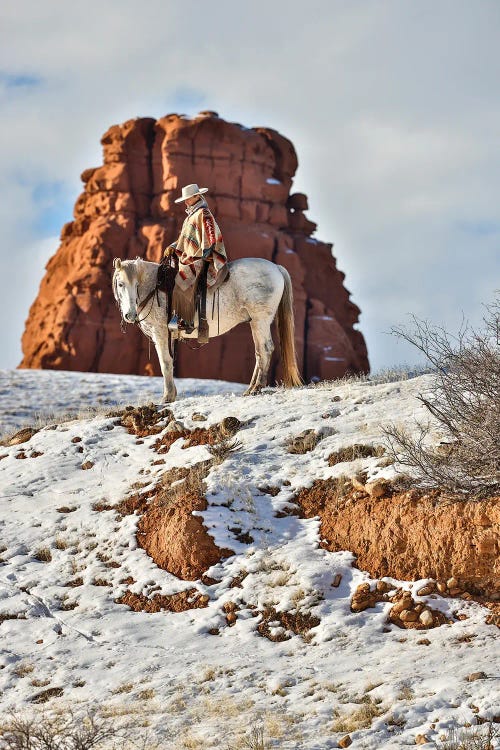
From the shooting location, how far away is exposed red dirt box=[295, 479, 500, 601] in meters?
7.69

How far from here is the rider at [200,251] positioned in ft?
46.6

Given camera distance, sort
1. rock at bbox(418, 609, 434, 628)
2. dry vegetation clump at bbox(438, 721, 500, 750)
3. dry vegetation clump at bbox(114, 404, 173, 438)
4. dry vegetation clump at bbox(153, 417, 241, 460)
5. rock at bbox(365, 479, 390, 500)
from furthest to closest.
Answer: dry vegetation clump at bbox(114, 404, 173, 438), dry vegetation clump at bbox(153, 417, 241, 460), rock at bbox(365, 479, 390, 500), rock at bbox(418, 609, 434, 628), dry vegetation clump at bbox(438, 721, 500, 750)

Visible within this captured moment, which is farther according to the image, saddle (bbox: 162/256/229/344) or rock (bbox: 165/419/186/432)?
saddle (bbox: 162/256/229/344)

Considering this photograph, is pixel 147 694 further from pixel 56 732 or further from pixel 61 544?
pixel 61 544

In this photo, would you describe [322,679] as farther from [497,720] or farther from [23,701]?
[23,701]

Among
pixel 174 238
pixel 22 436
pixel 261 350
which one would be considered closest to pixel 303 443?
pixel 261 350

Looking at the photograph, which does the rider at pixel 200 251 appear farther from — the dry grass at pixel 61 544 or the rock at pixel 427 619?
the rock at pixel 427 619

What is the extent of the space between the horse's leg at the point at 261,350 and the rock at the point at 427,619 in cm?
782

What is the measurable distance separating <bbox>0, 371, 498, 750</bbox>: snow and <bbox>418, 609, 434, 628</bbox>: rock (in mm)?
100

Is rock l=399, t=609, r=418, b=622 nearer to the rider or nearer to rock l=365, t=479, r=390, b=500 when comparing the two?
rock l=365, t=479, r=390, b=500

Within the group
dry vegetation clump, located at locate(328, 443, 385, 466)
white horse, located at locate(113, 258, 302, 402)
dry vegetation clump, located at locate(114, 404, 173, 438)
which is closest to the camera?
dry vegetation clump, located at locate(328, 443, 385, 466)

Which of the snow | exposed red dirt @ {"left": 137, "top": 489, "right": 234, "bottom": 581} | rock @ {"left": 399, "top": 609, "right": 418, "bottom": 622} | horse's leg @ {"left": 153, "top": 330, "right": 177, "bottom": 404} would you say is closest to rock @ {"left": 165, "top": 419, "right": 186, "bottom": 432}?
the snow

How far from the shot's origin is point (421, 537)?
26.6ft

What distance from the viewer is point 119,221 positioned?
213ft
